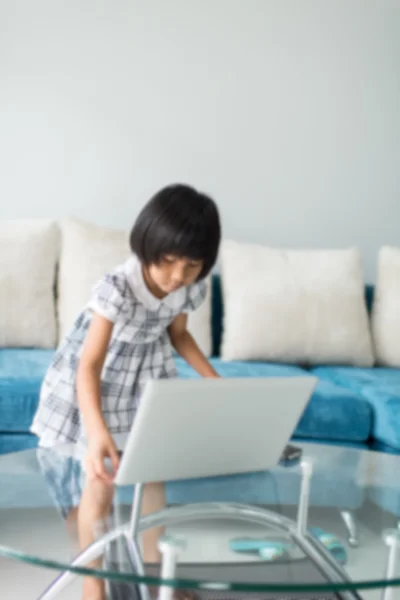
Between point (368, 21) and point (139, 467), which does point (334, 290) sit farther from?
point (139, 467)

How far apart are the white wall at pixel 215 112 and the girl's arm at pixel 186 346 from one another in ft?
3.92

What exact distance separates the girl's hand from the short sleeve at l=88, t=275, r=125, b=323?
1.01ft

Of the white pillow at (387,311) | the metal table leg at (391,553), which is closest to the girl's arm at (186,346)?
the metal table leg at (391,553)

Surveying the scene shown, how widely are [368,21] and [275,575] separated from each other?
8.74ft

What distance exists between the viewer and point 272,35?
10.0 ft

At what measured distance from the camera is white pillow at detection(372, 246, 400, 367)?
2.83 metres

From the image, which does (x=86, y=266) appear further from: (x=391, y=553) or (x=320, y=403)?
(x=391, y=553)

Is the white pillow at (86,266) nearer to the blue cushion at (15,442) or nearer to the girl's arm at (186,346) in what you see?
the blue cushion at (15,442)

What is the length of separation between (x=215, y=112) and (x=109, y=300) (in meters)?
1.61

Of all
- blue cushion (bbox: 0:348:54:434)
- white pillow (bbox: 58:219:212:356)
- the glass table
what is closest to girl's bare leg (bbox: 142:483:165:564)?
the glass table

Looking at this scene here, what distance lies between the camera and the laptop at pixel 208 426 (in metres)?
1.08

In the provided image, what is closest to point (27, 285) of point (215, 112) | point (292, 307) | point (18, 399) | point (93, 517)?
point (18, 399)

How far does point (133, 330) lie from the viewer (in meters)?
1.76

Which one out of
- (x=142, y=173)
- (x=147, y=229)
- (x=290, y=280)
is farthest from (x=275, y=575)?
(x=142, y=173)
